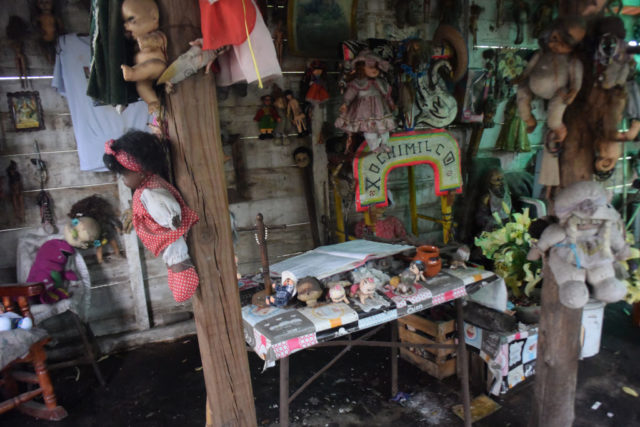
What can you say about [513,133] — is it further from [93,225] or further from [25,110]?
[25,110]

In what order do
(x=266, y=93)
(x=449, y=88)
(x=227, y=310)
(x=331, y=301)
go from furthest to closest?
1. (x=449, y=88)
2. (x=266, y=93)
3. (x=331, y=301)
4. (x=227, y=310)

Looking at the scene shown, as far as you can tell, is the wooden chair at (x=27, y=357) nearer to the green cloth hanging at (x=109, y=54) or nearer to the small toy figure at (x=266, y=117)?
the green cloth hanging at (x=109, y=54)

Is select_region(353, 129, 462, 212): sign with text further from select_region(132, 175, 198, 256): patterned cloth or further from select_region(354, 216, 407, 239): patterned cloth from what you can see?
select_region(132, 175, 198, 256): patterned cloth

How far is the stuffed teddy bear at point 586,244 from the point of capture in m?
2.04

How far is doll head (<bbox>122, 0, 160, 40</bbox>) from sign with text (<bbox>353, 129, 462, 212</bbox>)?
2.55 metres

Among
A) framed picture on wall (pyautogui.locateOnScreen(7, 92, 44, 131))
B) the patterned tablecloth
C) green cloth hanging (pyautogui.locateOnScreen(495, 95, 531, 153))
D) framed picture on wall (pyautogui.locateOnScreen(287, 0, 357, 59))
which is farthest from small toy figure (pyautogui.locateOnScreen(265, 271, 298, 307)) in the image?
green cloth hanging (pyautogui.locateOnScreen(495, 95, 531, 153))

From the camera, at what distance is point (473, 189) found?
202 inches

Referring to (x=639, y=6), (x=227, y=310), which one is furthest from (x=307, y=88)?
(x=639, y=6)

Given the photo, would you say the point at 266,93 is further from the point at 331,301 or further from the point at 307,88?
the point at 331,301

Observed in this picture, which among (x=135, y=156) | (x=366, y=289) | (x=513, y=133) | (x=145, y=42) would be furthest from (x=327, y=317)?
(x=513, y=133)

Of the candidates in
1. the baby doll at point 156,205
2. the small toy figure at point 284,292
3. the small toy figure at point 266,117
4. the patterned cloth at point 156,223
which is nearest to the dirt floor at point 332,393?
the small toy figure at point 284,292

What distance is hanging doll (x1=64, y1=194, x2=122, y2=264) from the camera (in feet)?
12.2

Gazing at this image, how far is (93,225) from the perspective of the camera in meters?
3.78

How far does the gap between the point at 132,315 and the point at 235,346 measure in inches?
118
